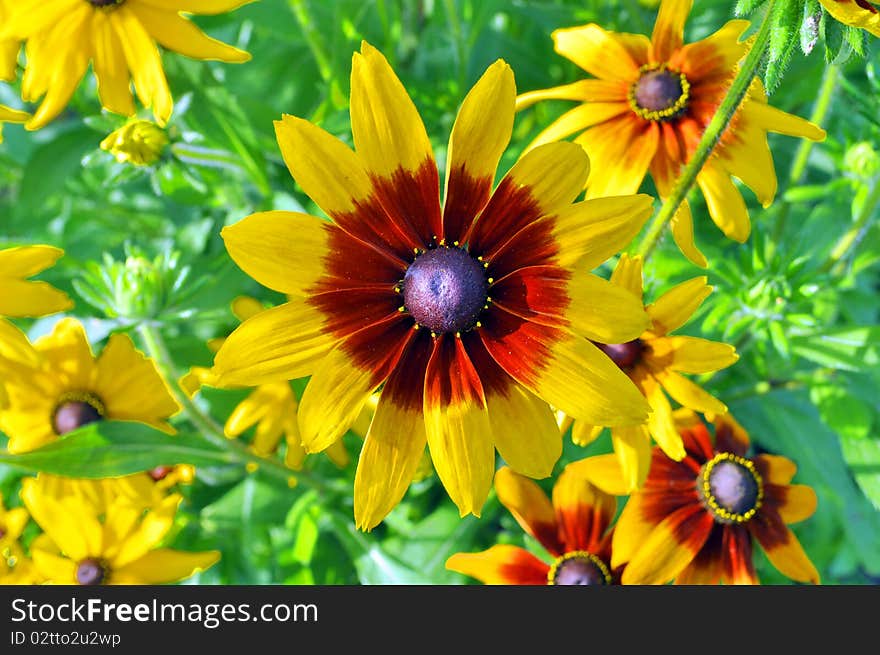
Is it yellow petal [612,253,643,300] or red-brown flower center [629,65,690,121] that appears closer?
yellow petal [612,253,643,300]

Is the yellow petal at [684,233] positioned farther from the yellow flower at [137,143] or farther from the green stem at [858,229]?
the yellow flower at [137,143]

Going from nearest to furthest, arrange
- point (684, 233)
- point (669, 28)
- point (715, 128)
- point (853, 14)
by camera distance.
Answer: point (853, 14) < point (715, 128) < point (684, 233) < point (669, 28)

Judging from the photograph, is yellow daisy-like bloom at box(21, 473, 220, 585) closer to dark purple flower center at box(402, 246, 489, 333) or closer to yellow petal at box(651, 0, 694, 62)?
dark purple flower center at box(402, 246, 489, 333)

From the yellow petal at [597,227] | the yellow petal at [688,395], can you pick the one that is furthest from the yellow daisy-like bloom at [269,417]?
the yellow petal at [597,227]

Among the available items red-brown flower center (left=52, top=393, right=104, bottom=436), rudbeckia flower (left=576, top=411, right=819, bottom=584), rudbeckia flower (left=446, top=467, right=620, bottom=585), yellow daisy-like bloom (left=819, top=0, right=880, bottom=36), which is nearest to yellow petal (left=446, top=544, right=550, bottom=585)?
rudbeckia flower (left=446, top=467, right=620, bottom=585)

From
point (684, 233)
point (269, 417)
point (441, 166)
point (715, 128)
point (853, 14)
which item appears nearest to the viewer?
point (853, 14)

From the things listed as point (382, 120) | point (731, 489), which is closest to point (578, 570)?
point (731, 489)

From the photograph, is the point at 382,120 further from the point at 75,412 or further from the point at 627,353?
the point at 75,412
